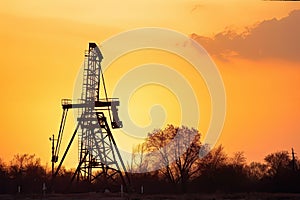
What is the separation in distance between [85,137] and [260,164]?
39854mm

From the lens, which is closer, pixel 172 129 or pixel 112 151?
pixel 112 151

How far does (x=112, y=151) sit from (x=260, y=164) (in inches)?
1495

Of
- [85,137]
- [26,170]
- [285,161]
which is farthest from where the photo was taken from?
[285,161]

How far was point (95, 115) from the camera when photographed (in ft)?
242

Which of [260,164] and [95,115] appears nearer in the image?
[95,115]

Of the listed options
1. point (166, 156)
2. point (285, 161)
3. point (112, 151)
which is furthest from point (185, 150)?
point (285, 161)

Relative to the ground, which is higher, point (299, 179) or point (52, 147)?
point (52, 147)

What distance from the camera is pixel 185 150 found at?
271 feet

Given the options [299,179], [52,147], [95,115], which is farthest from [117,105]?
[299,179]

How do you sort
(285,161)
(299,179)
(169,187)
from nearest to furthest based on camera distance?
1. (299,179)
2. (169,187)
3. (285,161)

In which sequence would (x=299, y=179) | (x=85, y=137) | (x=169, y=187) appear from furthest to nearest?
(x=169, y=187) → (x=85, y=137) → (x=299, y=179)

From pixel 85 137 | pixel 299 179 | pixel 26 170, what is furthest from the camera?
pixel 26 170

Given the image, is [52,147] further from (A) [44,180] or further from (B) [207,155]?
(B) [207,155]

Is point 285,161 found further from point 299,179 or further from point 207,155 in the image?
point 299,179
